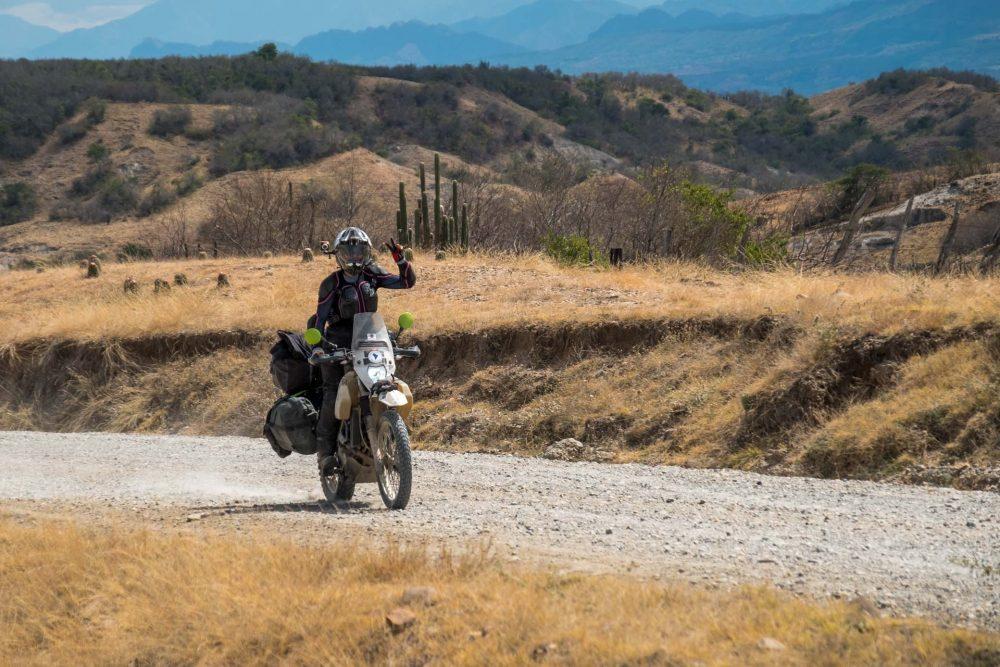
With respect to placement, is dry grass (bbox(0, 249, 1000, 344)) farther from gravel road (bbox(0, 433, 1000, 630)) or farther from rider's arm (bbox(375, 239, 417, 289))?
rider's arm (bbox(375, 239, 417, 289))

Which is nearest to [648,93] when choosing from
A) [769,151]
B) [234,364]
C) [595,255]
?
[769,151]

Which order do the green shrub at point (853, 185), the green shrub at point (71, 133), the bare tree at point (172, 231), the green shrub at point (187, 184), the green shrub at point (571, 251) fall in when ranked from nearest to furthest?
1. the green shrub at point (571, 251)
2. the green shrub at point (853, 185)
3. the bare tree at point (172, 231)
4. the green shrub at point (187, 184)
5. the green shrub at point (71, 133)

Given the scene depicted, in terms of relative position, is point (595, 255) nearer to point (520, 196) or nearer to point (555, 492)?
point (555, 492)

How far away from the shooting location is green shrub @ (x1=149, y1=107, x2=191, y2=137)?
74438mm

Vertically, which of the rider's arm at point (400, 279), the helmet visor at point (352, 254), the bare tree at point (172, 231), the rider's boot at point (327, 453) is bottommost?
the bare tree at point (172, 231)

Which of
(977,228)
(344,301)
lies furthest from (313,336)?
(977,228)

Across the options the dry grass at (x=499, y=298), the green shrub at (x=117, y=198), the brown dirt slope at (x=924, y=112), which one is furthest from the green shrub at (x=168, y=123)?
the dry grass at (x=499, y=298)

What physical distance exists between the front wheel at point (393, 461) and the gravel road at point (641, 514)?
145 millimetres

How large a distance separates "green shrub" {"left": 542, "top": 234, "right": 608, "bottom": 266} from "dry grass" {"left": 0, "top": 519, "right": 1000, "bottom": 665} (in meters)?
15.9

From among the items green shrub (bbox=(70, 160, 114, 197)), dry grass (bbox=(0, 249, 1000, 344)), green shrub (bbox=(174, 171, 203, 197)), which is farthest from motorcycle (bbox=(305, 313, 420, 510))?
green shrub (bbox=(70, 160, 114, 197))

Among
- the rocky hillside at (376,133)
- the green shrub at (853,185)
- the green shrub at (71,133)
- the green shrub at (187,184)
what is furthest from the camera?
the green shrub at (71,133)

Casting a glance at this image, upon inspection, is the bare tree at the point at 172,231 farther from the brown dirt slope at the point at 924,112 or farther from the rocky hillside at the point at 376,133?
the brown dirt slope at the point at 924,112

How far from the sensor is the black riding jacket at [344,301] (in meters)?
8.93

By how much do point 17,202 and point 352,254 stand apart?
61.9 meters
